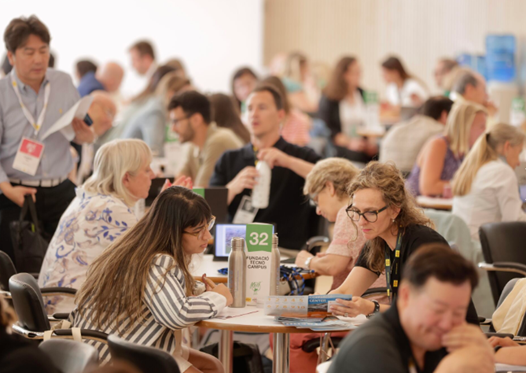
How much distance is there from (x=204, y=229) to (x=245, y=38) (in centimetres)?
962

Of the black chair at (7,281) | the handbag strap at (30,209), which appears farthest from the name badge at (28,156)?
the black chair at (7,281)

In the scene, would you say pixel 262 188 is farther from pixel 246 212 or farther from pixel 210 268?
pixel 210 268

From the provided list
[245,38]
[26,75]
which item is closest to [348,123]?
[245,38]

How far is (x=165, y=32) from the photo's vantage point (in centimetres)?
1144

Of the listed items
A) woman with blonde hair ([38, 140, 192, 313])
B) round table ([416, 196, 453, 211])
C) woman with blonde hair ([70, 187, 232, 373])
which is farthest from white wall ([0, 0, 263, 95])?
woman with blonde hair ([70, 187, 232, 373])

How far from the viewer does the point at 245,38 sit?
468 inches

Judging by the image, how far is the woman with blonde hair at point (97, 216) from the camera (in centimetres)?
322

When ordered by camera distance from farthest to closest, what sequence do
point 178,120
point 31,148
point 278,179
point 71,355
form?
point 178,120
point 278,179
point 31,148
point 71,355

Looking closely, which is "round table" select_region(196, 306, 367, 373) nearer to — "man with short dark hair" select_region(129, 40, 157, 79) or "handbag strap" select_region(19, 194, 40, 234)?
"handbag strap" select_region(19, 194, 40, 234)

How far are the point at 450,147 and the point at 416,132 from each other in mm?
918

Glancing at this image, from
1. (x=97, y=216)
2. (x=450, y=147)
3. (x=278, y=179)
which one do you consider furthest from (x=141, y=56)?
(x=97, y=216)

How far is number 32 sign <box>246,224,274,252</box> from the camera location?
2.83 metres

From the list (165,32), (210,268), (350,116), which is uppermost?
(165,32)

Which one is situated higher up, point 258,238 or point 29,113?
point 29,113
